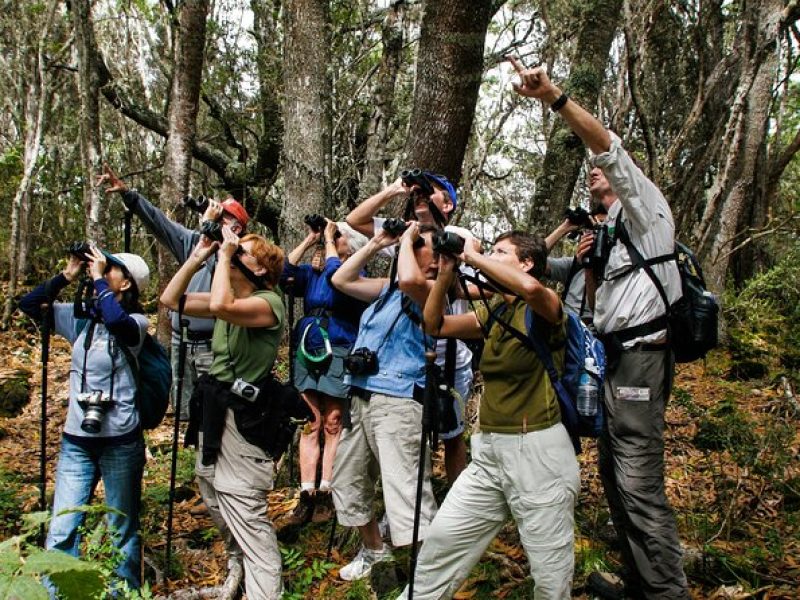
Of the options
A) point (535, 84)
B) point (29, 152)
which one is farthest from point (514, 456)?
point (29, 152)

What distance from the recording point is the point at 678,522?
4844mm

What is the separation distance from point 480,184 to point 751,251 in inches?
508

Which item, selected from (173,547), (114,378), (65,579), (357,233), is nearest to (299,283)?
(357,233)

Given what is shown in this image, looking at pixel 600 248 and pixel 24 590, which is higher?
pixel 600 248

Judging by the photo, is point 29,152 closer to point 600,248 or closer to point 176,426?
point 176,426

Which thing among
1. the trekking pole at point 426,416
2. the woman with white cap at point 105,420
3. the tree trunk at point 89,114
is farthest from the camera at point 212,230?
the tree trunk at point 89,114

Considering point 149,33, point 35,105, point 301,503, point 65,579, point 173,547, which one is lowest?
point 173,547

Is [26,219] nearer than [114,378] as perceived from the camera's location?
No

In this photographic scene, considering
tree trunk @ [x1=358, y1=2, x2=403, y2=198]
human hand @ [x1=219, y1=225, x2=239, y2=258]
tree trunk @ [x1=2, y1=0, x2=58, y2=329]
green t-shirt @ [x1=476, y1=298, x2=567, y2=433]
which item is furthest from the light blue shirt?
tree trunk @ [x1=2, y1=0, x2=58, y2=329]

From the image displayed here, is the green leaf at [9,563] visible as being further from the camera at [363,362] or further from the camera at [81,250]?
the camera at [81,250]

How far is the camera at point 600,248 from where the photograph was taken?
12.1 ft

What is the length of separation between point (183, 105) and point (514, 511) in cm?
613

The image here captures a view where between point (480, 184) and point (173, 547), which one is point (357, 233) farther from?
point (480, 184)

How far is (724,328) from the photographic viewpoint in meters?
9.46
